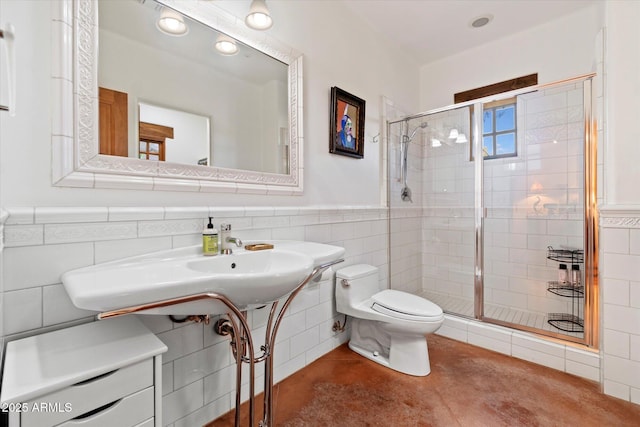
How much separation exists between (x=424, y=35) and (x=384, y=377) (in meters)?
2.74

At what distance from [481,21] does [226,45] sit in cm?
212

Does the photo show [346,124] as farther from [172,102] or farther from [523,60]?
[523,60]

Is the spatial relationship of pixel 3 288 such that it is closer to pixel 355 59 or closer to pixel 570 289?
pixel 355 59

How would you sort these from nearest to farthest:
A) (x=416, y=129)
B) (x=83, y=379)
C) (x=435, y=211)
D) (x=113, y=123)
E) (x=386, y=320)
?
(x=83, y=379) < (x=113, y=123) < (x=386, y=320) < (x=416, y=129) < (x=435, y=211)

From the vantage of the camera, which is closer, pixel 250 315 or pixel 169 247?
pixel 169 247

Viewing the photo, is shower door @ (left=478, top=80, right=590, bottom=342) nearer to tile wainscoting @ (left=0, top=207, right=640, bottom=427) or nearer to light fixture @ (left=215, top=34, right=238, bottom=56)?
tile wainscoting @ (left=0, top=207, right=640, bottom=427)

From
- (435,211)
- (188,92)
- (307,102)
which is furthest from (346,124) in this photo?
(435,211)

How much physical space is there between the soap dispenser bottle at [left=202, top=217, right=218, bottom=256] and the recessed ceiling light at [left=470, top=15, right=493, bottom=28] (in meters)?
2.60

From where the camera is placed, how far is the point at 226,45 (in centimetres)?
143

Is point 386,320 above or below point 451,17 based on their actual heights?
below

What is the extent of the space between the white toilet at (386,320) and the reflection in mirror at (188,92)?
938 millimetres

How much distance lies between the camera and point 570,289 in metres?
2.20

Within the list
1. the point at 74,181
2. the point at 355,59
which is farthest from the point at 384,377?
the point at 355,59

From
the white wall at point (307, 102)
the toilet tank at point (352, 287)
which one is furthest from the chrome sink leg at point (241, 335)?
the toilet tank at point (352, 287)
